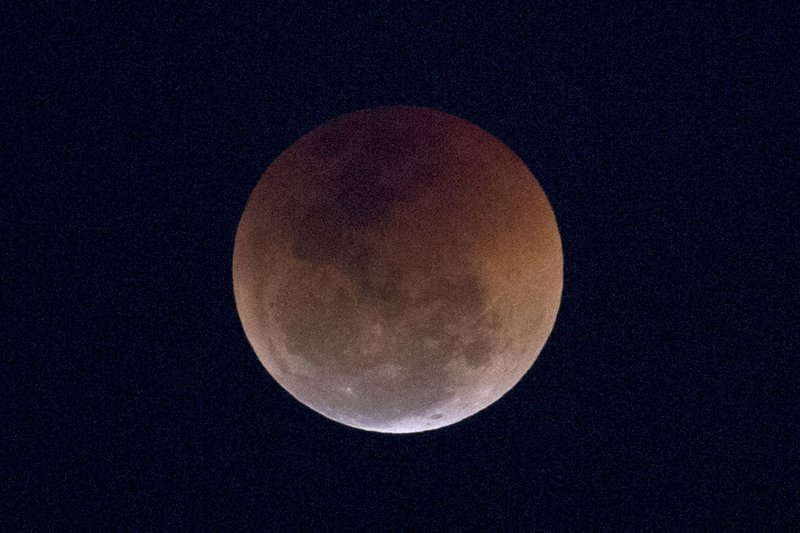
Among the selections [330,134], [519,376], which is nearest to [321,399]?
[519,376]

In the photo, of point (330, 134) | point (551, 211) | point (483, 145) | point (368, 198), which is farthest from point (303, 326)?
point (551, 211)

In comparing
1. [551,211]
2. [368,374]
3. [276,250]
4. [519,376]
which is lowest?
[368,374]

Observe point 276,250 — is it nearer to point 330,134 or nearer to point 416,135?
point 330,134

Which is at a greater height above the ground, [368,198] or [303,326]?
[368,198]

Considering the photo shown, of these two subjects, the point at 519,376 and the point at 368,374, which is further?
the point at 519,376

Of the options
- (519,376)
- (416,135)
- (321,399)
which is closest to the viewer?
(416,135)

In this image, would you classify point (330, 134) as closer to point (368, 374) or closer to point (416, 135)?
point (416, 135)

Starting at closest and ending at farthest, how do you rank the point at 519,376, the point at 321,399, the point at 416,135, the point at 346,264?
the point at 346,264 → the point at 416,135 → the point at 321,399 → the point at 519,376
